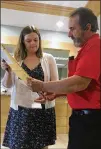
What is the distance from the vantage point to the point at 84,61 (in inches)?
36.2

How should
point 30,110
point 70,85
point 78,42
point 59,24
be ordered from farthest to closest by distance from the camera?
point 59,24 → point 30,110 → point 78,42 → point 70,85

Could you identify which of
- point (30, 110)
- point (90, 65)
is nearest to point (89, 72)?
point (90, 65)

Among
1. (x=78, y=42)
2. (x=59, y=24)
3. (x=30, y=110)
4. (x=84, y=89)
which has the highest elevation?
(x=59, y=24)

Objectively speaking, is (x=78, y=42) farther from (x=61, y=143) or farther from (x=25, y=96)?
(x=61, y=143)

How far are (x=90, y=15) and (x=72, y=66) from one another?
0.76 feet

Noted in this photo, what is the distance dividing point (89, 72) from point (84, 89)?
0.09 metres

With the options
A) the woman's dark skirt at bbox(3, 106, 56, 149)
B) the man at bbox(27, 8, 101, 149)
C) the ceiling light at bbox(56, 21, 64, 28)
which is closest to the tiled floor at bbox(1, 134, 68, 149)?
the woman's dark skirt at bbox(3, 106, 56, 149)

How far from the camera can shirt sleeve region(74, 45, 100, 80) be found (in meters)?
0.91

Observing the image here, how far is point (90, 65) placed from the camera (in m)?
0.91

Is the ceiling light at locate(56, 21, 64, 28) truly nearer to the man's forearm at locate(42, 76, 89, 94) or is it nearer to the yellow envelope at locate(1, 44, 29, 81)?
the yellow envelope at locate(1, 44, 29, 81)

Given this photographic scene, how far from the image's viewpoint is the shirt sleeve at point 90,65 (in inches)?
35.7

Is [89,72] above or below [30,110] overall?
above

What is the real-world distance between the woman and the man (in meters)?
0.44

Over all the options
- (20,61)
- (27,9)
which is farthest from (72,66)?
(27,9)
